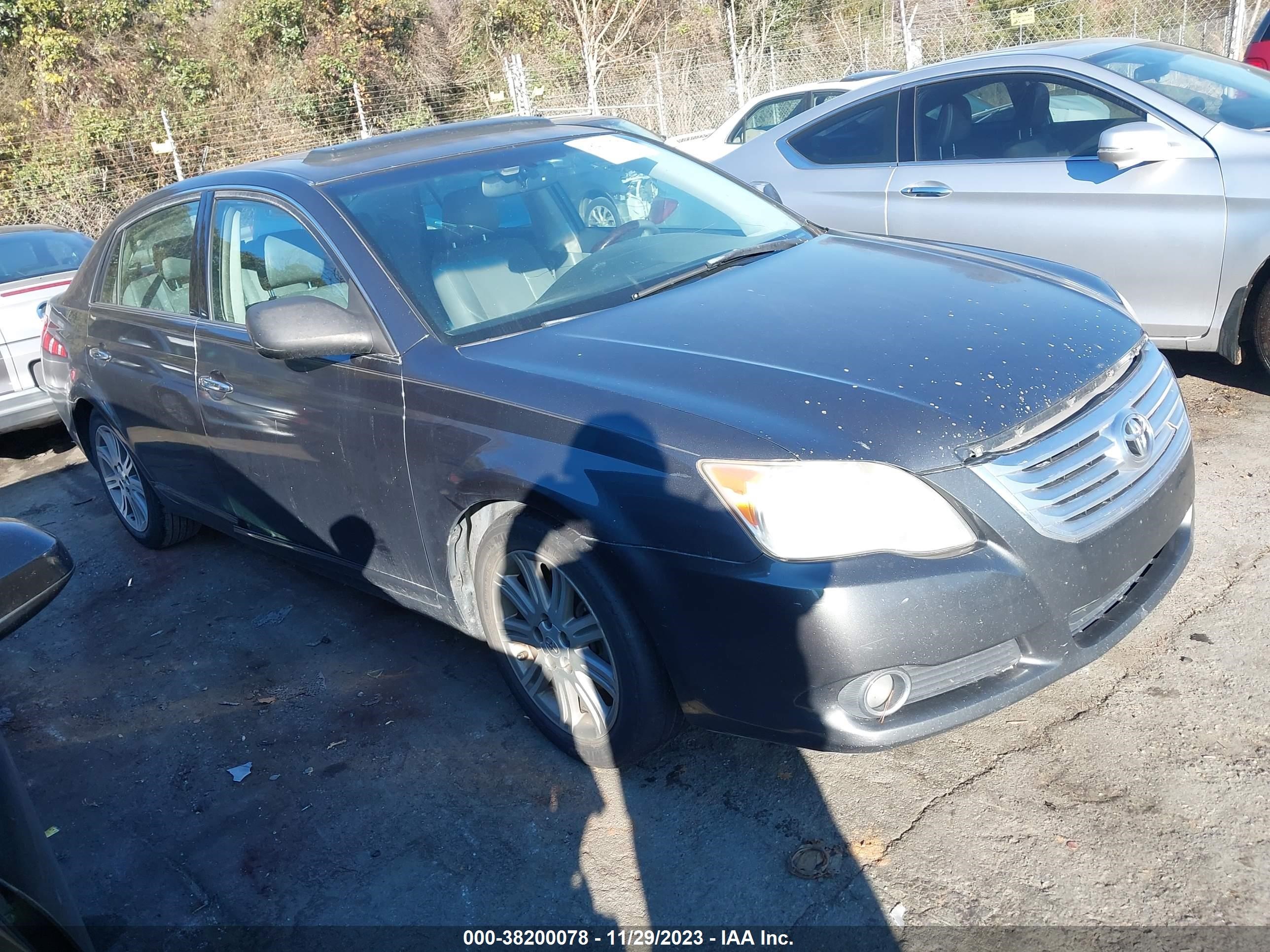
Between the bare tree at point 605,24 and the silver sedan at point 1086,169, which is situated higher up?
the bare tree at point 605,24

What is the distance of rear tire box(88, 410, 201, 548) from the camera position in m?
4.98

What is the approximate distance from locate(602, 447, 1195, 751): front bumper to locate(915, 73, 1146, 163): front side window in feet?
10.1

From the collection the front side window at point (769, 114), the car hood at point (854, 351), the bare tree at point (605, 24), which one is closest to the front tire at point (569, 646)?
the car hood at point (854, 351)

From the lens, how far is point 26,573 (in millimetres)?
1975

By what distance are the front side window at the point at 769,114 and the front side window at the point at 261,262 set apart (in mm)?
6989

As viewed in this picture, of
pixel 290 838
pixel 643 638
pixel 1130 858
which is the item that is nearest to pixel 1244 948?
pixel 1130 858

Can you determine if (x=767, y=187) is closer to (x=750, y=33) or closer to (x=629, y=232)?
(x=629, y=232)

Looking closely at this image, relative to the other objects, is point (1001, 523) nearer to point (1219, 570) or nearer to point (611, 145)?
point (1219, 570)

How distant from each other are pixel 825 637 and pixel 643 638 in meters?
0.51

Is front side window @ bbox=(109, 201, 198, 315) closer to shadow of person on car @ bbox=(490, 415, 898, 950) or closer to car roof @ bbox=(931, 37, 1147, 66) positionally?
shadow of person on car @ bbox=(490, 415, 898, 950)

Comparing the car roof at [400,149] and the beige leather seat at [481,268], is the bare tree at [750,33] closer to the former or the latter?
the car roof at [400,149]

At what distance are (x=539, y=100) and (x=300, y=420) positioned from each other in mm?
17275

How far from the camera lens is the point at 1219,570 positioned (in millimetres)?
3551

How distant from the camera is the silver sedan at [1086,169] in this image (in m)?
4.65
